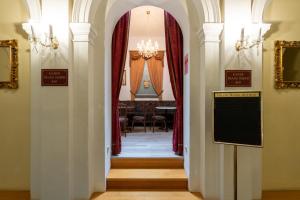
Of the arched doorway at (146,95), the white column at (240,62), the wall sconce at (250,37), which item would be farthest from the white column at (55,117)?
the wall sconce at (250,37)

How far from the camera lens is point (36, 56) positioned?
4.09 meters

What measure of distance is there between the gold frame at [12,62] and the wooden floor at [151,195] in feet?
5.72

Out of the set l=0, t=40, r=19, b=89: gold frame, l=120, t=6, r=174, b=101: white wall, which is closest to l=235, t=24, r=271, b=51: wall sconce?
l=0, t=40, r=19, b=89: gold frame

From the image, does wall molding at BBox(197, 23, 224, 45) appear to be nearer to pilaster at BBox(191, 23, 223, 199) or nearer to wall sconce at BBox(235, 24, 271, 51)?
pilaster at BBox(191, 23, 223, 199)

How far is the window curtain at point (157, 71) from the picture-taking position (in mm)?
12156

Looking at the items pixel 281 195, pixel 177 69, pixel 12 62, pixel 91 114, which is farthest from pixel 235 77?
pixel 12 62

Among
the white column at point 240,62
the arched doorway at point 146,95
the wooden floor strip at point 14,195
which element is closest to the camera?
the white column at point 240,62

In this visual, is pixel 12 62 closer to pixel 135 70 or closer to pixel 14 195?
pixel 14 195

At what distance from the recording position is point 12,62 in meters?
4.55

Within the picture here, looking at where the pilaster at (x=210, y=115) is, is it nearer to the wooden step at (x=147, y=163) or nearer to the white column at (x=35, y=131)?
the wooden step at (x=147, y=163)

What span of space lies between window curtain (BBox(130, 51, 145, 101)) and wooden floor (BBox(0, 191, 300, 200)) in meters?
7.75

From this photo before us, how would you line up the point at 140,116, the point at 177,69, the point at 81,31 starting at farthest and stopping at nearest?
the point at 140,116 → the point at 177,69 → the point at 81,31

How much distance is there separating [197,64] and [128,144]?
328 cm

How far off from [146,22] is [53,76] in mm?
7685
